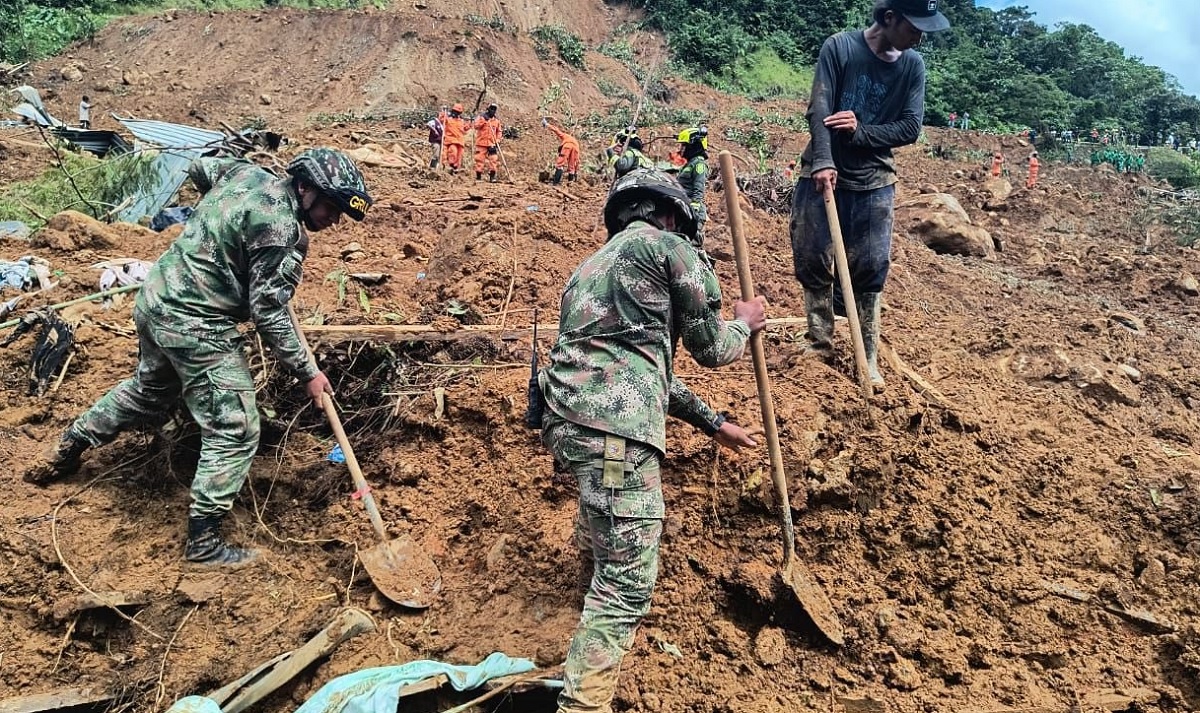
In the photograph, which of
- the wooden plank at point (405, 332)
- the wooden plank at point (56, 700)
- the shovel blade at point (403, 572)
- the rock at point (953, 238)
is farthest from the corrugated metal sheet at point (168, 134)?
the rock at point (953, 238)

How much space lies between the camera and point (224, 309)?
336cm

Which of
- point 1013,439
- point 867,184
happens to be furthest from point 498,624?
point 867,184

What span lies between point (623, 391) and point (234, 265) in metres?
2.14

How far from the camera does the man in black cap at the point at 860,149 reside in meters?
3.84

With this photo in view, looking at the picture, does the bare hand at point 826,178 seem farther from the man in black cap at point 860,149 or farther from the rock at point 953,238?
the rock at point 953,238

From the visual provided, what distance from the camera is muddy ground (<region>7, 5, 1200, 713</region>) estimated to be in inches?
108

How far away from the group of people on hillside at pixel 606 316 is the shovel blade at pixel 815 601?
0.62 meters

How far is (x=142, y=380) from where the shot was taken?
3494 mm

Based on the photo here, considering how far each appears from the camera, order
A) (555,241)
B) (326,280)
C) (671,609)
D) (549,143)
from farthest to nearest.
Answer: (549,143), (555,241), (326,280), (671,609)

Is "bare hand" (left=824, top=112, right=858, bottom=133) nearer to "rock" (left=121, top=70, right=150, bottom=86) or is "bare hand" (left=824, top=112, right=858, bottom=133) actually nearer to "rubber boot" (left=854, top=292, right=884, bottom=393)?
"rubber boot" (left=854, top=292, right=884, bottom=393)

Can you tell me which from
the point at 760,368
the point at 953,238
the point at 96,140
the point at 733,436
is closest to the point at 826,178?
the point at 760,368

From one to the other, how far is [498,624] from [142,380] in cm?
220

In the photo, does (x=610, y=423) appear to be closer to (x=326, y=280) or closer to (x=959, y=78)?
(x=326, y=280)

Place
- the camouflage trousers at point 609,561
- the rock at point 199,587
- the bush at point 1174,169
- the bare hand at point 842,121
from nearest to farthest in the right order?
1. the camouflage trousers at point 609,561
2. the rock at point 199,587
3. the bare hand at point 842,121
4. the bush at point 1174,169
